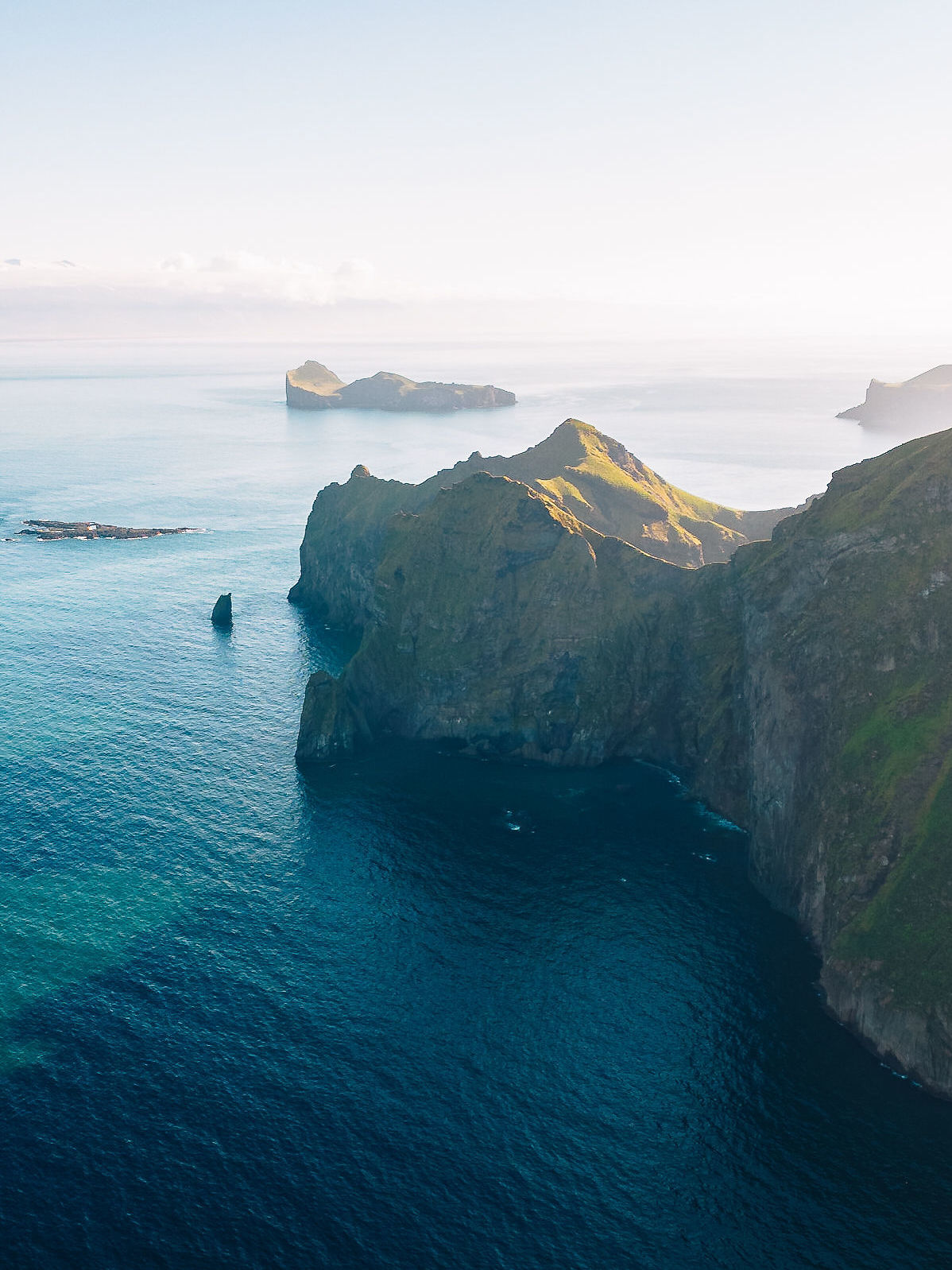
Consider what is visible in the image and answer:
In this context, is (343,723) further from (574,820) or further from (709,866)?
(709,866)

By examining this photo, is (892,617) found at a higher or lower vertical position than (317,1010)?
higher

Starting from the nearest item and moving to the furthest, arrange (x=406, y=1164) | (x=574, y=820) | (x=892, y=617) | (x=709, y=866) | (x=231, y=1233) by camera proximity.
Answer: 1. (x=231, y=1233)
2. (x=406, y=1164)
3. (x=892, y=617)
4. (x=709, y=866)
5. (x=574, y=820)

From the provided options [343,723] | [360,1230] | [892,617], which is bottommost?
[360,1230]

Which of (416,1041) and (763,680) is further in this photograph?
(763,680)

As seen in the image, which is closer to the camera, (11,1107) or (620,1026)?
(11,1107)

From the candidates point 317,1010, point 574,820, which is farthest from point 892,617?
A: point 317,1010

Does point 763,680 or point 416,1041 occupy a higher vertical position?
point 763,680
